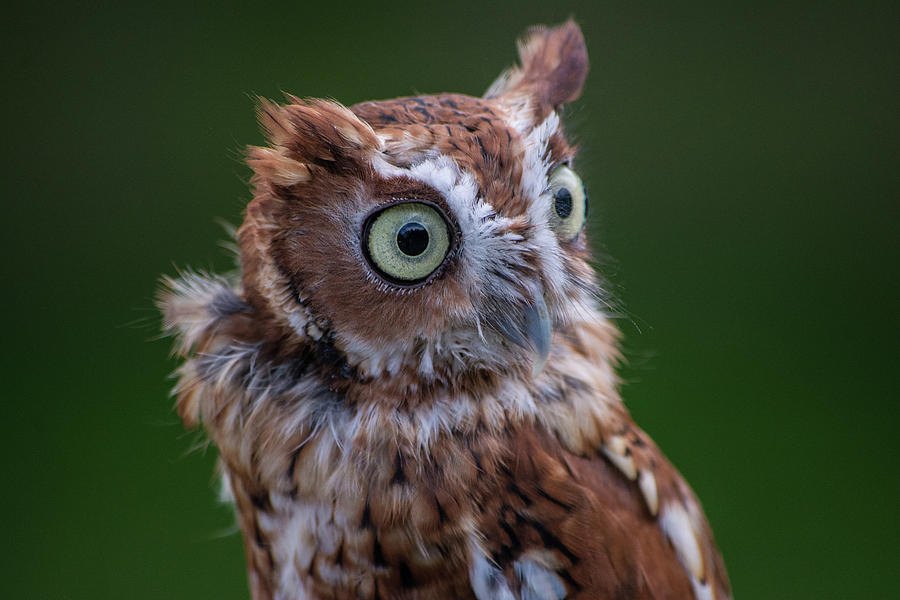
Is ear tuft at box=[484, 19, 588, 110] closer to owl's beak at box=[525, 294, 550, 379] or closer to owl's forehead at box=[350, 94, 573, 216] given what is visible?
owl's forehead at box=[350, 94, 573, 216]

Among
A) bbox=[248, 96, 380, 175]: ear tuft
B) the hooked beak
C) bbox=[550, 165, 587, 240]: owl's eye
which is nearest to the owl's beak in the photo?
the hooked beak

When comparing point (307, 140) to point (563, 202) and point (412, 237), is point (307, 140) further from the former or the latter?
point (563, 202)

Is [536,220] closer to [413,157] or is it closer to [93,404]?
[413,157]

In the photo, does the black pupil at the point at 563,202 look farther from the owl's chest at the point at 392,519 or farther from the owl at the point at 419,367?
the owl's chest at the point at 392,519

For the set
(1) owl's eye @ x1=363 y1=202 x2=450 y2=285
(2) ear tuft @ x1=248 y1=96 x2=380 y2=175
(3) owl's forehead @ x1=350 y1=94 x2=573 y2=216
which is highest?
(3) owl's forehead @ x1=350 y1=94 x2=573 y2=216

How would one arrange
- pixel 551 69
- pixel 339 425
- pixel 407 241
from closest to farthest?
pixel 407 241, pixel 339 425, pixel 551 69

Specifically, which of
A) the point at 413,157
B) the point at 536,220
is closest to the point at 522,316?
the point at 536,220

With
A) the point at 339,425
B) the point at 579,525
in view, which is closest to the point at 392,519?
the point at 339,425
